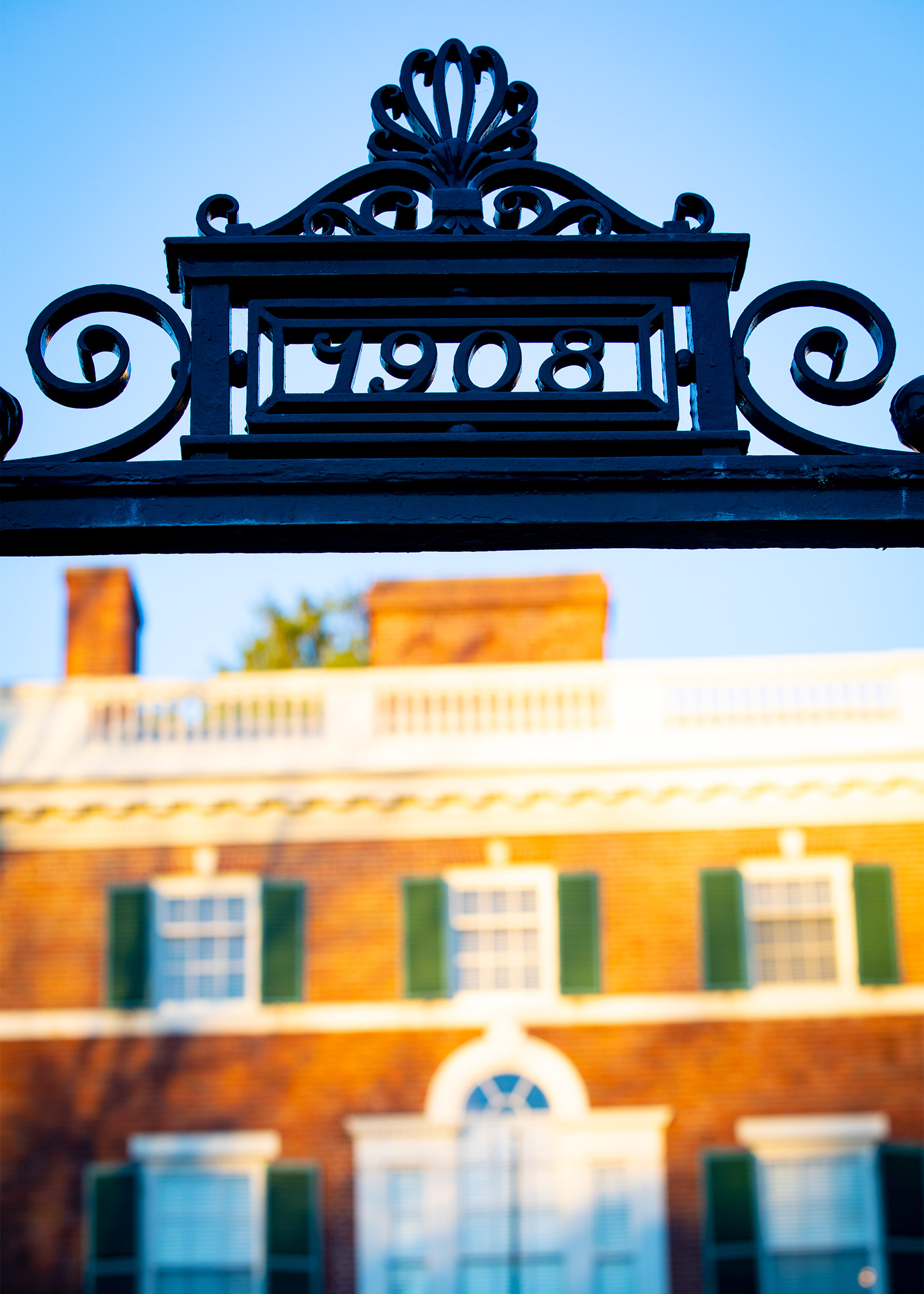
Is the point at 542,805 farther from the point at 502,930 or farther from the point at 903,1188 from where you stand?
the point at 903,1188

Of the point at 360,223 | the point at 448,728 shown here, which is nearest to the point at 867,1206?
the point at 448,728

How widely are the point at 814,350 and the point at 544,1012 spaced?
17.1m

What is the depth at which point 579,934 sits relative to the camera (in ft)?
60.6

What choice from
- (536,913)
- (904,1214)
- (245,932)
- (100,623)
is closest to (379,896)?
(245,932)

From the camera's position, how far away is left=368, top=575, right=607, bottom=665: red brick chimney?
22.9 metres

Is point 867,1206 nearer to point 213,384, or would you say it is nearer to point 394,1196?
point 394,1196

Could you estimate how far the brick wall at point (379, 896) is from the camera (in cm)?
1845

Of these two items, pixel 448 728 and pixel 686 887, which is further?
pixel 448 728

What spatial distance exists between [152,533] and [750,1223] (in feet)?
56.8

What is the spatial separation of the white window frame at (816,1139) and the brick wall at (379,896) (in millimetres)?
1675

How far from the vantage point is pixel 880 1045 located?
18281 millimetres

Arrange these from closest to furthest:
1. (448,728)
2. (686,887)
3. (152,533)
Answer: (152,533) → (686,887) → (448,728)

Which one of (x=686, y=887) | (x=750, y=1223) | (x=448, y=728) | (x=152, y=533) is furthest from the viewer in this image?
(x=448, y=728)

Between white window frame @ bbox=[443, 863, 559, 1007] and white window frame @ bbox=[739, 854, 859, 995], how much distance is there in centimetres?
221
